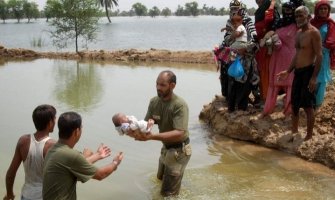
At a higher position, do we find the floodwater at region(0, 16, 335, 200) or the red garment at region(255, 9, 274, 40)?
the red garment at region(255, 9, 274, 40)

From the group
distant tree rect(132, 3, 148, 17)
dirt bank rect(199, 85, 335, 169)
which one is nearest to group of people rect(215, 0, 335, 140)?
dirt bank rect(199, 85, 335, 169)

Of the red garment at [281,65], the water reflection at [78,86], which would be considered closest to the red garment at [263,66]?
the red garment at [281,65]

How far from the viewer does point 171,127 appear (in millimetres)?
4824

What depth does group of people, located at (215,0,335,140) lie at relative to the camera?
252 inches

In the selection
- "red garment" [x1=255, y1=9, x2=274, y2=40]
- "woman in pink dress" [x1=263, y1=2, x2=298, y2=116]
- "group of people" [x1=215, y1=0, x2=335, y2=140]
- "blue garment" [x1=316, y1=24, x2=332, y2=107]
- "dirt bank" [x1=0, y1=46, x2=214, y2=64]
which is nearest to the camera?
"group of people" [x1=215, y1=0, x2=335, y2=140]

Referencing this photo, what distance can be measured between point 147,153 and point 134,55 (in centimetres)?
1463

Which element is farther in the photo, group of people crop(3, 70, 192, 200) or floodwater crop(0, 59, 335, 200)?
floodwater crop(0, 59, 335, 200)

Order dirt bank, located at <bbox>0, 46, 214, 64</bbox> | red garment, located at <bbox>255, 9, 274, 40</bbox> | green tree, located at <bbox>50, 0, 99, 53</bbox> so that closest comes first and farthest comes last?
red garment, located at <bbox>255, 9, 274, 40</bbox> < dirt bank, located at <bbox>0, 46, 214, 64</bbox> < green tree, located at <bbox>50, 0, 99, 53</bbox>

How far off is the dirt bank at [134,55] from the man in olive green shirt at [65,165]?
17.0 m

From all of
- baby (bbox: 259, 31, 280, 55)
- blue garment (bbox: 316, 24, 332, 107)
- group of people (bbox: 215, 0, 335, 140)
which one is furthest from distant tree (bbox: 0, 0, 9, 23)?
blue garment (bbox: 316, 24, 332, 107)

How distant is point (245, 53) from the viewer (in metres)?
7.68

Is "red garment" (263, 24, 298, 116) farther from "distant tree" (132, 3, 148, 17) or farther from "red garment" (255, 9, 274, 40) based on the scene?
"distant tree" (132, 3, 148, 17)

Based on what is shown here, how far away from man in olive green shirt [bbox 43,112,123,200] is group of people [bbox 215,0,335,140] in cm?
413

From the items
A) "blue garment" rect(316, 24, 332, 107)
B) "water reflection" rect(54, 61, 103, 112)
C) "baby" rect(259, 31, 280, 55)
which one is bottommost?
"water reflection" rect(54, 61, 103, 112)
